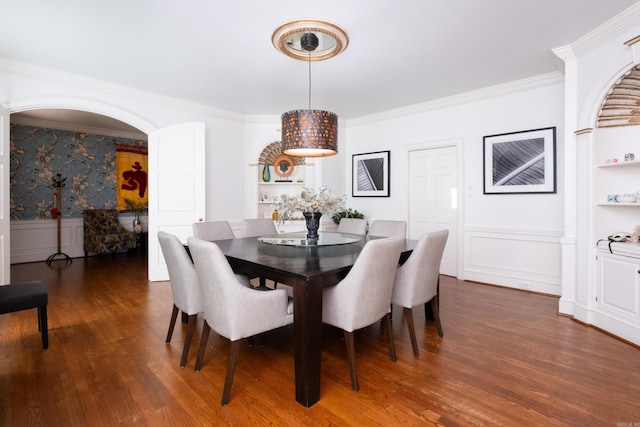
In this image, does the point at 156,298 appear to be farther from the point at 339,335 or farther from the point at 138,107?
the point at 138,107

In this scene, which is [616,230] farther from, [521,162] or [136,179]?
[136,179]

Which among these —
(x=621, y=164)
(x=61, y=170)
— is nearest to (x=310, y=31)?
(x=621, y=164)

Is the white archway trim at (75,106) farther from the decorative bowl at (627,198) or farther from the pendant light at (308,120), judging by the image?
the decorative bowl at (627,198)

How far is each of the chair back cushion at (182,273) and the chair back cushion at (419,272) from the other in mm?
1465

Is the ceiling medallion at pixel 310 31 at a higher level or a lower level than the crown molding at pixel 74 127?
lower

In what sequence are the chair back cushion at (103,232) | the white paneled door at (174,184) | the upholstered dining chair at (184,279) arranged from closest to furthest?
the upholstered dining chair at (184,279), the white paneled door at (174,184), the chair back cushion at (103,232)

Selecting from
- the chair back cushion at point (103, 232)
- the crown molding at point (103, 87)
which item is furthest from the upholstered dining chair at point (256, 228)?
the chair back cushion at point (103, 232)

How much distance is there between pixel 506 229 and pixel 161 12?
437 cm

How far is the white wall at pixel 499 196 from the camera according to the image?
3.81 meters

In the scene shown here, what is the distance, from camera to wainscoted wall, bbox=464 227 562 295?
12.5 ft

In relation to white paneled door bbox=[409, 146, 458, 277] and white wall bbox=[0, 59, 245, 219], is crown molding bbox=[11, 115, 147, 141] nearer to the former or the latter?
white wall bbox=[0, 59, 245, 219]

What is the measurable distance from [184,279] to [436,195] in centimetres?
385

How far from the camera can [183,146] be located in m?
4.50

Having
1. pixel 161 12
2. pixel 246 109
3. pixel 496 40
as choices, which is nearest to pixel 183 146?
pixel 246 109
